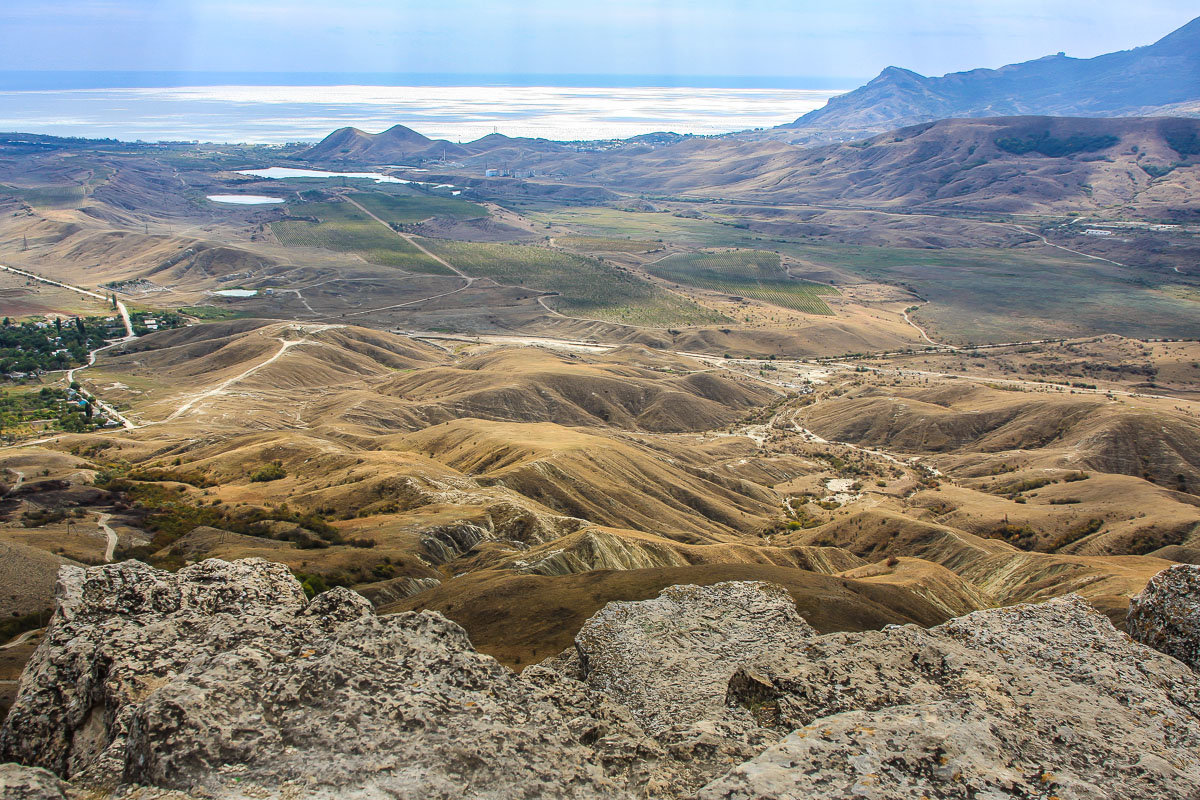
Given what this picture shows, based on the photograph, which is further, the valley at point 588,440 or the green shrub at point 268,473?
the green shrub at point 268,473

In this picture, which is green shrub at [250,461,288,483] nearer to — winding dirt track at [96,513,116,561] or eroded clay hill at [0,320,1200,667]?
eroded clay hill at [0,320,1200,667]

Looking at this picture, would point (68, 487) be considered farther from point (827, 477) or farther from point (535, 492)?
point (827, 477)

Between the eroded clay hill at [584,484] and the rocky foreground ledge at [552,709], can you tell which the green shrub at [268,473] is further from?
the rocky foreground ledge at [552,709]

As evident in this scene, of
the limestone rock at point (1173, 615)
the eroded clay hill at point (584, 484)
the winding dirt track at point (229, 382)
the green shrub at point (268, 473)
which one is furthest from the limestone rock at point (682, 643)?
the winding dirt track at point (229, 382)

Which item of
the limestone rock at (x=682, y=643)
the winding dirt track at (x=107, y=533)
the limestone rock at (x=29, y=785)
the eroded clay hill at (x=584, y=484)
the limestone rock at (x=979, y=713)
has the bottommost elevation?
the eroded clay hill at (x=584, y=484)

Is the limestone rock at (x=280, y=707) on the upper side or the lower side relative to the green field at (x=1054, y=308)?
upper

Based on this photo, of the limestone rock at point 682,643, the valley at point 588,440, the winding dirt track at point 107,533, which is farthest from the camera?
the winding dirt track at point 107,533

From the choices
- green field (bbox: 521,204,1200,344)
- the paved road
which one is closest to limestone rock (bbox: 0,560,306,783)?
the paved road

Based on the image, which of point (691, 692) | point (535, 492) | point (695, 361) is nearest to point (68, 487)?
point (535, 492)
